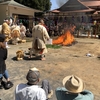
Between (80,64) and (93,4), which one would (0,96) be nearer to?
(80,64)

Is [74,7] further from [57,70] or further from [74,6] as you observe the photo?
[57,70]

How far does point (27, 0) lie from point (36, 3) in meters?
1.37

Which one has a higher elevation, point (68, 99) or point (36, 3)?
point (36, 3)

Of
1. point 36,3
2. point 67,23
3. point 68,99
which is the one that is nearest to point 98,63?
point 68,99

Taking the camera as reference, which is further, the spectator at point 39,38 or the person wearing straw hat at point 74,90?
the spectator at point 39,38

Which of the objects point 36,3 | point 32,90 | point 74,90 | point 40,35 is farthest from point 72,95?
point 36,3

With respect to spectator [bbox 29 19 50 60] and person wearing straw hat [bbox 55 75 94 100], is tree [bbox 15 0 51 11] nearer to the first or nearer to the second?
spectator [bbox 29 19 50 60]

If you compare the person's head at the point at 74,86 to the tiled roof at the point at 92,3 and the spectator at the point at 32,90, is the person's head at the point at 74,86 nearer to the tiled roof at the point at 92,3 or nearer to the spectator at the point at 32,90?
the spectator at the point at 32,90

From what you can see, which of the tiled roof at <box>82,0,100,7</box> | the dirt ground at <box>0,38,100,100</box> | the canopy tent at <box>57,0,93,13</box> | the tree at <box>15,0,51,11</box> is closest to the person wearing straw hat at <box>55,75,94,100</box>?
the dirt ground at <box>0,38,100,100</box>

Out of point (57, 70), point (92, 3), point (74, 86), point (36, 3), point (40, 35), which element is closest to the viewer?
point (74, 86)

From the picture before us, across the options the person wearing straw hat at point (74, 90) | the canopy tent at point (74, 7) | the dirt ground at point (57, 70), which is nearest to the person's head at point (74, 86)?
the person wearing straw hat at point (74, 90)

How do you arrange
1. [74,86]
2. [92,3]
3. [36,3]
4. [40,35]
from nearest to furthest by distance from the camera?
1. [74,86]
2. [40,35]
3. [92,3]
4. [36,3]

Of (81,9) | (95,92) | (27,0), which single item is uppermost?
(27,0)

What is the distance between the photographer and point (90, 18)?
20.7 meters
